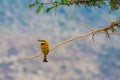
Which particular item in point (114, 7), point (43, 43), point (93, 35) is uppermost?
point (114, 7)

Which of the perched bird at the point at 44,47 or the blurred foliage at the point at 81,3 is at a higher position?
the blurred foliage at the point at 81,3

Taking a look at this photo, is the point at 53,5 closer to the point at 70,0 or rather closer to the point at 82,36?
the point at 70,0

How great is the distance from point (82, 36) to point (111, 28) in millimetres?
964

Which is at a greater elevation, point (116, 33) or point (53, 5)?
point (53, 5)

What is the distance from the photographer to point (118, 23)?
28.3 feet

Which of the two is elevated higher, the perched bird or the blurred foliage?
the blurred foliage

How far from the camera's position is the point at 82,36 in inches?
326

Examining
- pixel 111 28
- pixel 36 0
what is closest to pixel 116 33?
pixel 111 28

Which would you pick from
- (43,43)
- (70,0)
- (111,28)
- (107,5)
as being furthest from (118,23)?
(43,43)

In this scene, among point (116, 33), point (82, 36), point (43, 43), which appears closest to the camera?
point (82, 36)

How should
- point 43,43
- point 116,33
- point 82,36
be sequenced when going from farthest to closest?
point 43,43
point 116,33
point 82,36

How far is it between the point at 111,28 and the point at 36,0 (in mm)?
2274

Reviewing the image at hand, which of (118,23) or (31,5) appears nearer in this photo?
(118,23)

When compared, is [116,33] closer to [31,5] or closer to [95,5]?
[95,5]
